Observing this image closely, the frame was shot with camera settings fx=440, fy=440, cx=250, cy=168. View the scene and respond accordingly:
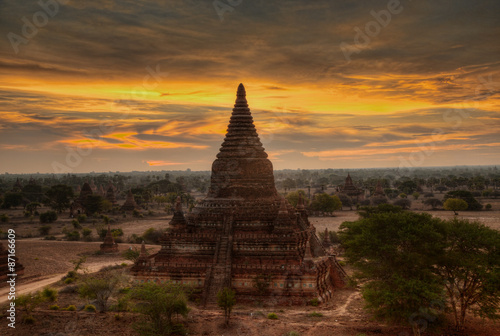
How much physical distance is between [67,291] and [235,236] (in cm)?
1124

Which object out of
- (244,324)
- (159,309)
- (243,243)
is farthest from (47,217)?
(244,324)

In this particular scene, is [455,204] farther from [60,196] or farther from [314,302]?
[60,196]

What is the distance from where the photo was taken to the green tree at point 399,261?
1820 centimetres

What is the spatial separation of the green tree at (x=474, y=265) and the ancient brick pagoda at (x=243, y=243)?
768cm

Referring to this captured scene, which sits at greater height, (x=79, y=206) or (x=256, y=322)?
(x=79, y=206)

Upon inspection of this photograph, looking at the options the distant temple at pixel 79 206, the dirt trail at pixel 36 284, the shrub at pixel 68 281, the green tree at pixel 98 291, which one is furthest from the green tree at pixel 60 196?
the green tree at pixel 98 291

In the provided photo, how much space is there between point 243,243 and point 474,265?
12906 millimetres

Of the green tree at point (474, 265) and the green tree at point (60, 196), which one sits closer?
the green tree at point (474, 265)

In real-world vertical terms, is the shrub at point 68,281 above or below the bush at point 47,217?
below

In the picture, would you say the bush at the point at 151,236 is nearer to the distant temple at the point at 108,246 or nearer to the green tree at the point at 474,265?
the distant temple at the point at 108,246

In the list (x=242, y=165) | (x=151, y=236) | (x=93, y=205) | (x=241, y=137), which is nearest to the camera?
(x=242, y=165)

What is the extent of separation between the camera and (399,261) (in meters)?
19.5

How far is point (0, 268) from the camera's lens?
32.2 meters

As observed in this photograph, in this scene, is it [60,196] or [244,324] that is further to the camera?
[60,196]
